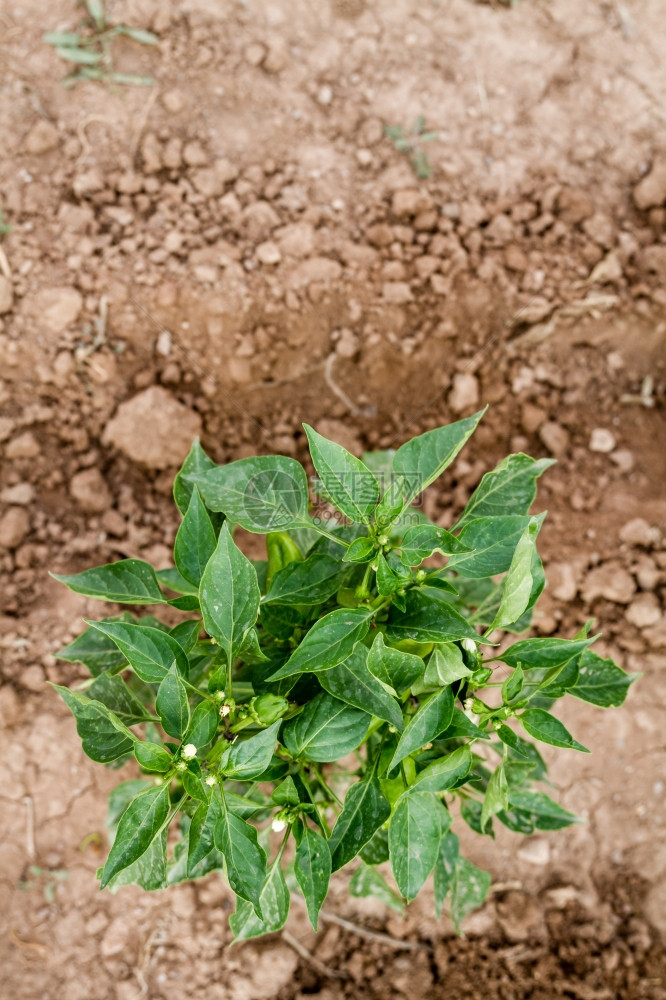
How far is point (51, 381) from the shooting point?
322cm

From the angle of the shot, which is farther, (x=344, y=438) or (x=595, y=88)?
(x=595, y=88)

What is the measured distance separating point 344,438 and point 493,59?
2.01 meters

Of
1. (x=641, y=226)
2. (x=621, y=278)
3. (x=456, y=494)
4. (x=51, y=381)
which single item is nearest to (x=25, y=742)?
(x=51, y=381)

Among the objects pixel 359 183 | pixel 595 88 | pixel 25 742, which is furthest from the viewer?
pixel 595 88

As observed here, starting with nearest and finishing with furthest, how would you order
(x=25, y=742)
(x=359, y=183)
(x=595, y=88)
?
(x=25, y=742) → (x=359, y=183) → (x=595, y=88)

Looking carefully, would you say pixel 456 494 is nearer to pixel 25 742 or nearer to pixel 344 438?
pixel 344 438

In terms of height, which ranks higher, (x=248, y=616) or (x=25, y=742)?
(x=248, y=616)

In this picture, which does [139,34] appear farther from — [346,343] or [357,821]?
[357,821]

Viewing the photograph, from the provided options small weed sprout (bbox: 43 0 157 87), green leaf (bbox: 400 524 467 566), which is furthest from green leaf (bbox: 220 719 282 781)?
small weed sprout (bbox: 43 0 157 87)

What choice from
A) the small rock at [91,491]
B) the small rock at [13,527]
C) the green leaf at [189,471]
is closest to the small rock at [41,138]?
the small rock at [91,491]

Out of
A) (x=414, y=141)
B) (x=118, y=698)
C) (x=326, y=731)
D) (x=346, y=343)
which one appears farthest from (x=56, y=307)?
(x=326, y=731)

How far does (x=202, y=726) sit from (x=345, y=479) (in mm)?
646

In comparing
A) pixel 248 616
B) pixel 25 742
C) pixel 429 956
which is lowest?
pixel 429 956

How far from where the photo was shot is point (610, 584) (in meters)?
3.25
